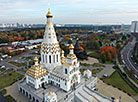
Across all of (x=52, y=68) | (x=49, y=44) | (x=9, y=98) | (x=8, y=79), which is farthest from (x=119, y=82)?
(x=8, y=79)

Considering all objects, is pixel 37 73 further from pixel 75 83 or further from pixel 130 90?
pixel 130 90

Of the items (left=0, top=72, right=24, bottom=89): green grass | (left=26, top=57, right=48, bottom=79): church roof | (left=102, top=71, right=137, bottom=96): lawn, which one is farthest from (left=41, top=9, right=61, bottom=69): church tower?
(left=102, top=71, right=137, bottom=96): lawn

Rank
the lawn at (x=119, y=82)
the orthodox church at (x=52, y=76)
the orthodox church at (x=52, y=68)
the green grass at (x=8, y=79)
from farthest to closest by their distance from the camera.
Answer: the green grass at (x=8, y=79) → the lawn at (x=119, y=82) → the orthodox church at (x=52, y=68) → the orthodox church at (x=52, y=76)

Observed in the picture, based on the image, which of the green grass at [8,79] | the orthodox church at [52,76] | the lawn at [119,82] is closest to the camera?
the orthodox church at [52,76]

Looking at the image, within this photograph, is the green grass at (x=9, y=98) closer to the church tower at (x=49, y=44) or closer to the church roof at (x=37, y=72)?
the church roof at (x=37, y=72)

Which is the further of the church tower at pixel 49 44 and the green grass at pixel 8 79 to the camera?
the green grass at pixel 8 79

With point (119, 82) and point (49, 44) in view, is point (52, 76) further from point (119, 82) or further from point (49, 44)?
point (119, 82)

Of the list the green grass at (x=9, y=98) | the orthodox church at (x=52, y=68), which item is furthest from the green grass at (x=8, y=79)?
the orthodox church at (x=52, y=68)

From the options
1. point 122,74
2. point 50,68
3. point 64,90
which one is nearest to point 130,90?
point 122,74
